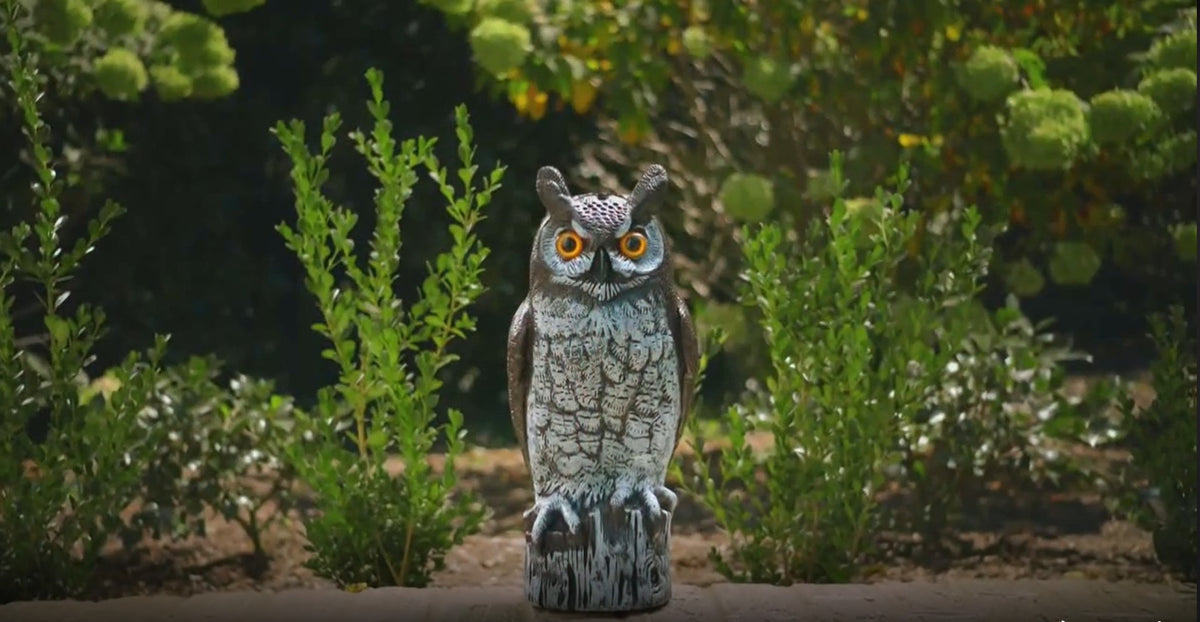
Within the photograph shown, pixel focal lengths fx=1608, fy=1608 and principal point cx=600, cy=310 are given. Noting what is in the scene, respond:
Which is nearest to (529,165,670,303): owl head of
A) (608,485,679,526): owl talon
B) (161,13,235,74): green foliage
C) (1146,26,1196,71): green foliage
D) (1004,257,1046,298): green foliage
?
(608,485,679,526): owl talon

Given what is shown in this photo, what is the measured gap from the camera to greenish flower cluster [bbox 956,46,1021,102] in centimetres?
486

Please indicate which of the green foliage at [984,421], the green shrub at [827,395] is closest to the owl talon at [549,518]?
the green shrub at [827,395]

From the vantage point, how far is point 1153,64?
490cm

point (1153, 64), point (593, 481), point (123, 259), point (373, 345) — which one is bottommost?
point (593, 481)

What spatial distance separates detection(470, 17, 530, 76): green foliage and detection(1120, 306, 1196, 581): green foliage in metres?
2.06

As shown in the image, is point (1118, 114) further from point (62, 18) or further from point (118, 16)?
point (62, 18)

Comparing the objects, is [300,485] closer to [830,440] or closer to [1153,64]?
[830,440]

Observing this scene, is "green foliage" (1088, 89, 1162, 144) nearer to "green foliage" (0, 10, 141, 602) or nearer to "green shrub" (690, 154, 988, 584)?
"green shrub" (690, 154, 988, 584)

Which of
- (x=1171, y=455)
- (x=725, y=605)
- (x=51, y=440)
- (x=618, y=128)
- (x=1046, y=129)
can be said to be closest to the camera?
(x=725, y=605)

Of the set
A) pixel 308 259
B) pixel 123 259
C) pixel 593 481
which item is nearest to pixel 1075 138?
pixel 593 481

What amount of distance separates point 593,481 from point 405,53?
123 inches

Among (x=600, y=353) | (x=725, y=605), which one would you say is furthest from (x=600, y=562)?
(x=600, y=353)

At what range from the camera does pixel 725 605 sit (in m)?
3.80

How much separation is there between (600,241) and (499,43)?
1654 millimetres
